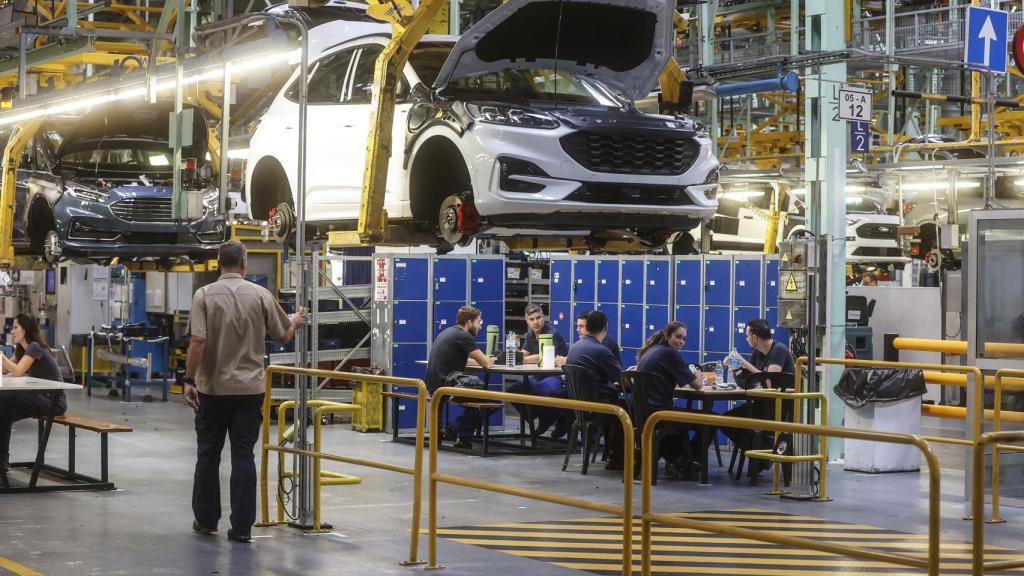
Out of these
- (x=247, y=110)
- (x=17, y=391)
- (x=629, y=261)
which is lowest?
(x=17, y=391)

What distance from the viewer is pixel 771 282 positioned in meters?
14.9

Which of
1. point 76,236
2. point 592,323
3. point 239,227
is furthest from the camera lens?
point 239,227

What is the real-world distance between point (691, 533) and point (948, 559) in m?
1.69

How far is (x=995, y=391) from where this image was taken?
9.95 metres

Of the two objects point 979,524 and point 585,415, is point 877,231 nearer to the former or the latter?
point 585,415

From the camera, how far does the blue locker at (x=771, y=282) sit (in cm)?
1487

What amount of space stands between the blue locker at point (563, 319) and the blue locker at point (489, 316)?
1386 millimetres

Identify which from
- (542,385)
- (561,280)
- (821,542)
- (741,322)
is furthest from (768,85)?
(561,280)

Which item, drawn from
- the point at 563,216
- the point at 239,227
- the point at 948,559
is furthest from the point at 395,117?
the point at 239,227

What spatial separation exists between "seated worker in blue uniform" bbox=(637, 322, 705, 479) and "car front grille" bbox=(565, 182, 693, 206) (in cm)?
284

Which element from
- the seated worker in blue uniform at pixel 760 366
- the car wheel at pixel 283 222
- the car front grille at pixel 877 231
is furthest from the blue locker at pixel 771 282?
the car front grille at pixel 877 231

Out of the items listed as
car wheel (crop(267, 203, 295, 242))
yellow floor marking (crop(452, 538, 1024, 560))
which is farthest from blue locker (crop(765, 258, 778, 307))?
yellow floor marking (crop(452, 538, 1024, 560))

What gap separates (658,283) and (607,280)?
2.79ft

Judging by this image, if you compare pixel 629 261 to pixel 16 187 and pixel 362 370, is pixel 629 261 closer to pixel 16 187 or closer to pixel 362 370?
pixel 362 370
